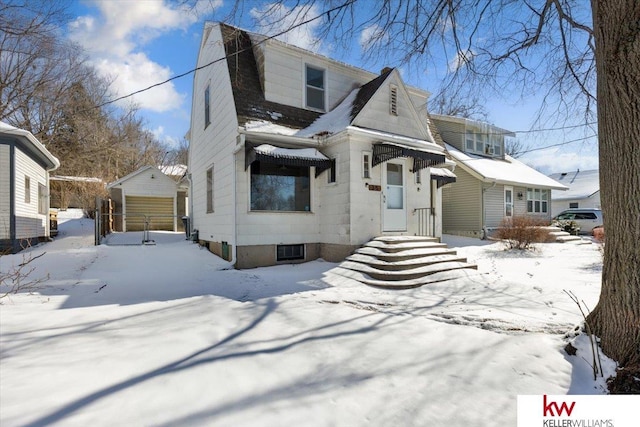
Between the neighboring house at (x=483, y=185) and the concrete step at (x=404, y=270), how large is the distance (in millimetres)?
10042

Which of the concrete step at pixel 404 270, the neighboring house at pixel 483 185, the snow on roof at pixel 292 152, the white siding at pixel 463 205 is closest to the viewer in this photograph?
the concrete step at pixel 404 270

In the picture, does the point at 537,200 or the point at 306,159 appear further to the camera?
the point at 537,200

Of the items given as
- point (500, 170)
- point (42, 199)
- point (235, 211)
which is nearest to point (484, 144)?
point (500, 170)

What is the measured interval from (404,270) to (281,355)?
4.71 metres

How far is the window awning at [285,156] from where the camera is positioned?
802 centimetres

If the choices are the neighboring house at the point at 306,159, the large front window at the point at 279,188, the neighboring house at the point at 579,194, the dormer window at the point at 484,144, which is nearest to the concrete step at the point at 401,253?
the neighboring house at the point at 306,159

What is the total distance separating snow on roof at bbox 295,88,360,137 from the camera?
30.1 feet

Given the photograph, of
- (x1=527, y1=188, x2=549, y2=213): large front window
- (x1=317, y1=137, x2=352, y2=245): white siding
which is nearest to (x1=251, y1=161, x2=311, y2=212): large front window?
(x1=317, y1=137, x2=352, y2=245): white siding

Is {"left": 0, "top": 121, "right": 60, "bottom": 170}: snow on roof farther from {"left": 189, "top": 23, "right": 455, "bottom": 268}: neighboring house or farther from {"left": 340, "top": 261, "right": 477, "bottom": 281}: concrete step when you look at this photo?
{"left": 340, "top": 261, "right": 477, "bottom": 281}: concrete step

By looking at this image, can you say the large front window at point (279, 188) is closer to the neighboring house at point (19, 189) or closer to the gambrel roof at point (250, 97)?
the gambrel roof at point (250, 97)

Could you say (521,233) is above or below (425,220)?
below

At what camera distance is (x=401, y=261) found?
7594 mm

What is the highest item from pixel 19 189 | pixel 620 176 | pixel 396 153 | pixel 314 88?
pixel 314 88

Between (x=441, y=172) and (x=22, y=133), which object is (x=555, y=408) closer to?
(x=441, y=172)
